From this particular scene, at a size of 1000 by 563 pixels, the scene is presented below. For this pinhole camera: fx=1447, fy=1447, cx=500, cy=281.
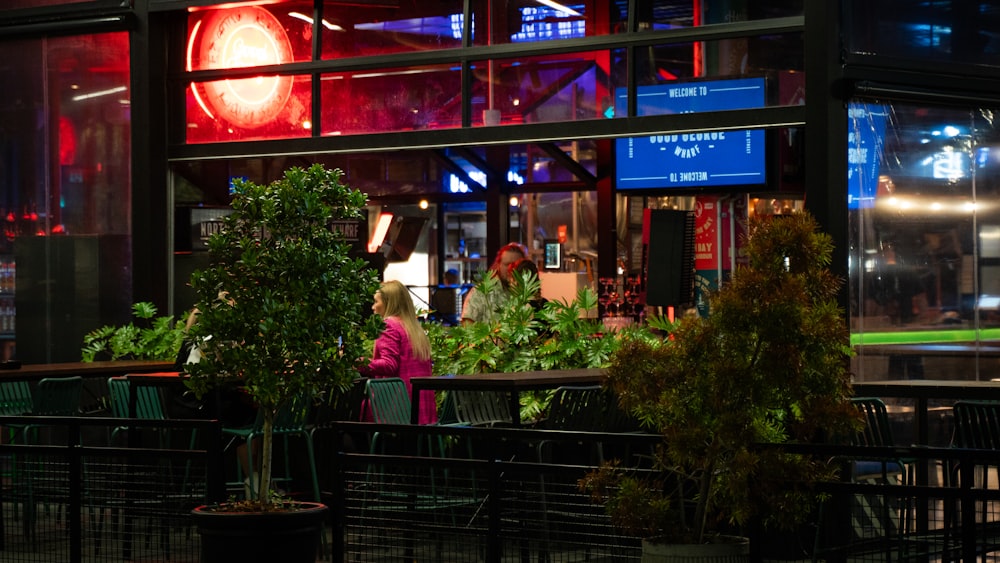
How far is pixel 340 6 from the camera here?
47.5ft

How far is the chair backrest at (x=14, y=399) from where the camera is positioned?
452 inches

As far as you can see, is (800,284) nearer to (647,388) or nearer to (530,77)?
(647,388)

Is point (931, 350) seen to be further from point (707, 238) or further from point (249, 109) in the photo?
point (249, 109)

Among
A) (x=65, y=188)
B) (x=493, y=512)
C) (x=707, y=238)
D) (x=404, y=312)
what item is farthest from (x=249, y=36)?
(x=493, y=512)

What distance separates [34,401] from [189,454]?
12.8ft

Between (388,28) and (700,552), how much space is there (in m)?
9.11

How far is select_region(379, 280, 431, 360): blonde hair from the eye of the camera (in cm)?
1063

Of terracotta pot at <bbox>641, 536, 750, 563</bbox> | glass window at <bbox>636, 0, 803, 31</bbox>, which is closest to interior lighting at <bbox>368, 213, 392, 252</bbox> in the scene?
glass window at <bbox>636, 0, 803, 31</bbox>

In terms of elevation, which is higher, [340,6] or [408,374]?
[340,6]

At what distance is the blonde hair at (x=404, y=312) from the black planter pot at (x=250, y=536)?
342 cm

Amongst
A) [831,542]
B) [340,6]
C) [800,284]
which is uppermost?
[340,6]

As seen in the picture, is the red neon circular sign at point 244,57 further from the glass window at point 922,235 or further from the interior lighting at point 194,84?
the glass window at point 922,235

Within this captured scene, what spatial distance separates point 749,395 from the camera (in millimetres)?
6188

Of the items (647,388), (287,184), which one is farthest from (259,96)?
(647,388)
